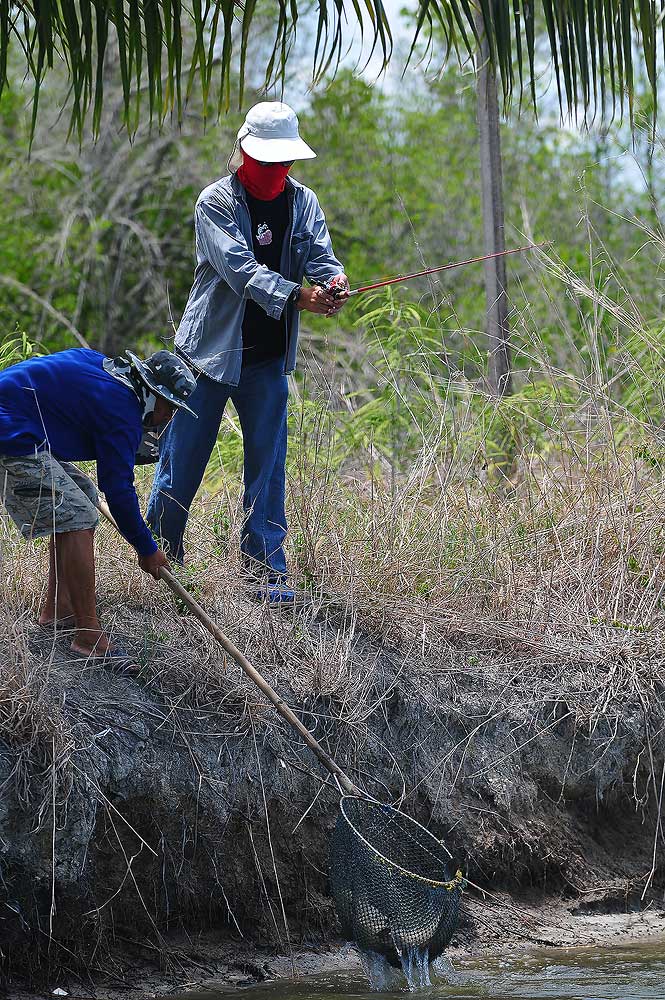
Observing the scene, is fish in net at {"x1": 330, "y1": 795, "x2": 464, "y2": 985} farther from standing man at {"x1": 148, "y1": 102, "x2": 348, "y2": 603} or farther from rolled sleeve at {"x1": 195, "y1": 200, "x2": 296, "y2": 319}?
rolled sleeve at {"x1": 195, "y1": 200, "x2": 296, "y2": 319}

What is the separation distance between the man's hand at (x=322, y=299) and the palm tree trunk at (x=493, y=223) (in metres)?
1.63

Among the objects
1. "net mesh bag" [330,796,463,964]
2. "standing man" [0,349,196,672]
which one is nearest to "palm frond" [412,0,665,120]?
"standing man" [0,349,196,672]

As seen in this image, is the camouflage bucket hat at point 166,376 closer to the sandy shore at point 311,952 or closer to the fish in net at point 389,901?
the fish in net at point 389,901

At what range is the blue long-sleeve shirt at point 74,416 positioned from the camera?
3857 mm

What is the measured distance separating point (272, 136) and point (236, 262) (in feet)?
1.63

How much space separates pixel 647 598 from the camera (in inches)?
204

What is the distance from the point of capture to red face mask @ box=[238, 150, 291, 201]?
14.8 ft

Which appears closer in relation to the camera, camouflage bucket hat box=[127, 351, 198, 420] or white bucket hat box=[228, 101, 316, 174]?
camouflage bucket hat box=[127, 351, 198, 420]

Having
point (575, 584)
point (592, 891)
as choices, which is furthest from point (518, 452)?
point (592, 891)

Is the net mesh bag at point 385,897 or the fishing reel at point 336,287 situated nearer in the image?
the net mesh bag at point 385,897

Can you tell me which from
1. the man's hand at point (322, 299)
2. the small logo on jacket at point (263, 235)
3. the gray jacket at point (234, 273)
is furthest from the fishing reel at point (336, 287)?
the small logo on jacket at point (263, 235)

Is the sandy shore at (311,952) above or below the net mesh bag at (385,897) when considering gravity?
below

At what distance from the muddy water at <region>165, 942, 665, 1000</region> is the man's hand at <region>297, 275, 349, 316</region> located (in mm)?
2362

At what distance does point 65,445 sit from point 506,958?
7.81 ft
